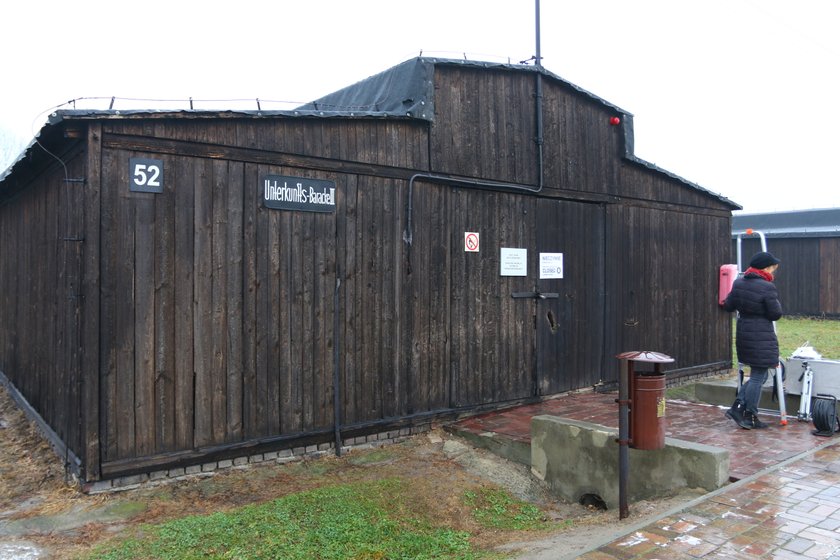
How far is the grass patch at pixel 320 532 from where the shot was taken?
14.1ft

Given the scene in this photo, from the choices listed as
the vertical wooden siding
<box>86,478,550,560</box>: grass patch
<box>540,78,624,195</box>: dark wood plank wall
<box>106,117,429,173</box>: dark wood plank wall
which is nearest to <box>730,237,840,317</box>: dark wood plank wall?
<box>540,78,624,195</box>: dark wood plank wall

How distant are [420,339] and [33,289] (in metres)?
4.75

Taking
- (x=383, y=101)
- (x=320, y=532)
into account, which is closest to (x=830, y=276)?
(x=383, y=101)

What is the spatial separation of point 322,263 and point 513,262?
9.38ft

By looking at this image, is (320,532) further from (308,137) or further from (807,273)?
(807,273)

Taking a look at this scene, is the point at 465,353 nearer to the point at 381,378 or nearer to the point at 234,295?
the point at 381,378

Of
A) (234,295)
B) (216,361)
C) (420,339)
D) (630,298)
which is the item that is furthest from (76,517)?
(630,298)

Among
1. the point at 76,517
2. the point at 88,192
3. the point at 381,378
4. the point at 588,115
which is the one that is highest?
the point at 588,115

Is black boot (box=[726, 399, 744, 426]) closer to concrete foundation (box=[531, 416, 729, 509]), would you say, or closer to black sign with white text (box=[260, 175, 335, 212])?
concrete foundation (box=[531, 416, 729, 509])

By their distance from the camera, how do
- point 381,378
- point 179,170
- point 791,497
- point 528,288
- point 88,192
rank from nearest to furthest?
point 791,497 < point 88,192 < point 179,170 < point 381,378 < point 528,288

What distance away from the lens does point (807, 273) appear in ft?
76.1

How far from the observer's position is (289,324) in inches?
246

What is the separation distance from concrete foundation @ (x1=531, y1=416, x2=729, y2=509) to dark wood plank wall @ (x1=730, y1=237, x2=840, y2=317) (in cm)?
1916

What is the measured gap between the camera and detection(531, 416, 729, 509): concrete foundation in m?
5.03
